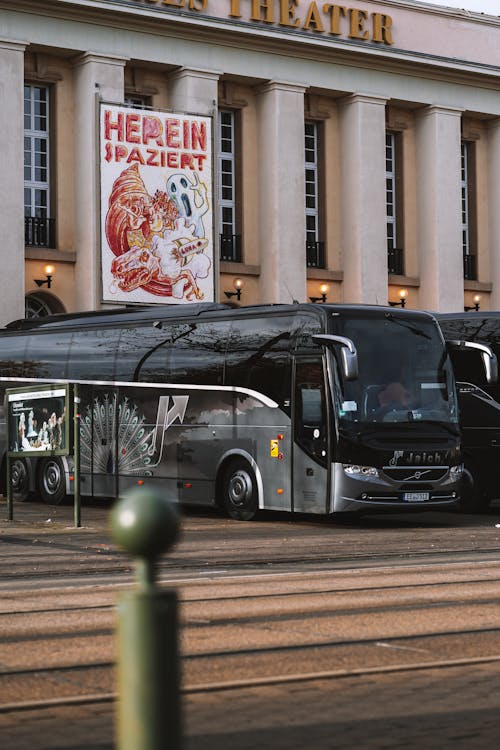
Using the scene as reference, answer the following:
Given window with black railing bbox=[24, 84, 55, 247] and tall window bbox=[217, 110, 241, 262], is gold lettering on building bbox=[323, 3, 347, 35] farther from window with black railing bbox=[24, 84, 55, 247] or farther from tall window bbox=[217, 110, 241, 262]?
window with black railing bbox=[24, 84, 55, 247]

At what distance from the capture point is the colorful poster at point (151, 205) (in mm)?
42438

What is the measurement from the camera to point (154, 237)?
141 ft

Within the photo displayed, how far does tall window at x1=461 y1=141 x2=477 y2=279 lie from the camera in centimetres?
5284

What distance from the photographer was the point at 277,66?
154ft

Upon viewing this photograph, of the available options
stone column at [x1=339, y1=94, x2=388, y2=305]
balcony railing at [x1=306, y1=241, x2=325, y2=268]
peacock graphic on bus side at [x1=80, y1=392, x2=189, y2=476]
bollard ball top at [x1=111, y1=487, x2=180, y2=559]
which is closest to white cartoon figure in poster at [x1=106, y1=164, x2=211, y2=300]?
balcony railing at [x1=306, y1=241, x2=325, y2=268]

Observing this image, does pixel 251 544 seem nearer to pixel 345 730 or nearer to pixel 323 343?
pixel 323 343

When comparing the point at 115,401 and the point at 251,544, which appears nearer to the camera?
the point at 251,544

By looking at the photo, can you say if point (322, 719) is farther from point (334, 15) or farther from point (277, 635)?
point (334, 15)

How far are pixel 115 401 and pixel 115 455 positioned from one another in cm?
90

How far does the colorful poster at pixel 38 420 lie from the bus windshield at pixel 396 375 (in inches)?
152

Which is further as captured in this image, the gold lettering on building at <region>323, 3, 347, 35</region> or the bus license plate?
the gold lettering on building at <region>323, 3, 347, 35</region>

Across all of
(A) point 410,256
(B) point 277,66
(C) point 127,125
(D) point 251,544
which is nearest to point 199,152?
(C) point 127,125

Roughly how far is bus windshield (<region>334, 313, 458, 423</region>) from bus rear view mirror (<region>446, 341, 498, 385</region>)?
654 millimetres

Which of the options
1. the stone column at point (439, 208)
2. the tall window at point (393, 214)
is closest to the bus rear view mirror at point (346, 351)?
the stone column at point (439, 208)
